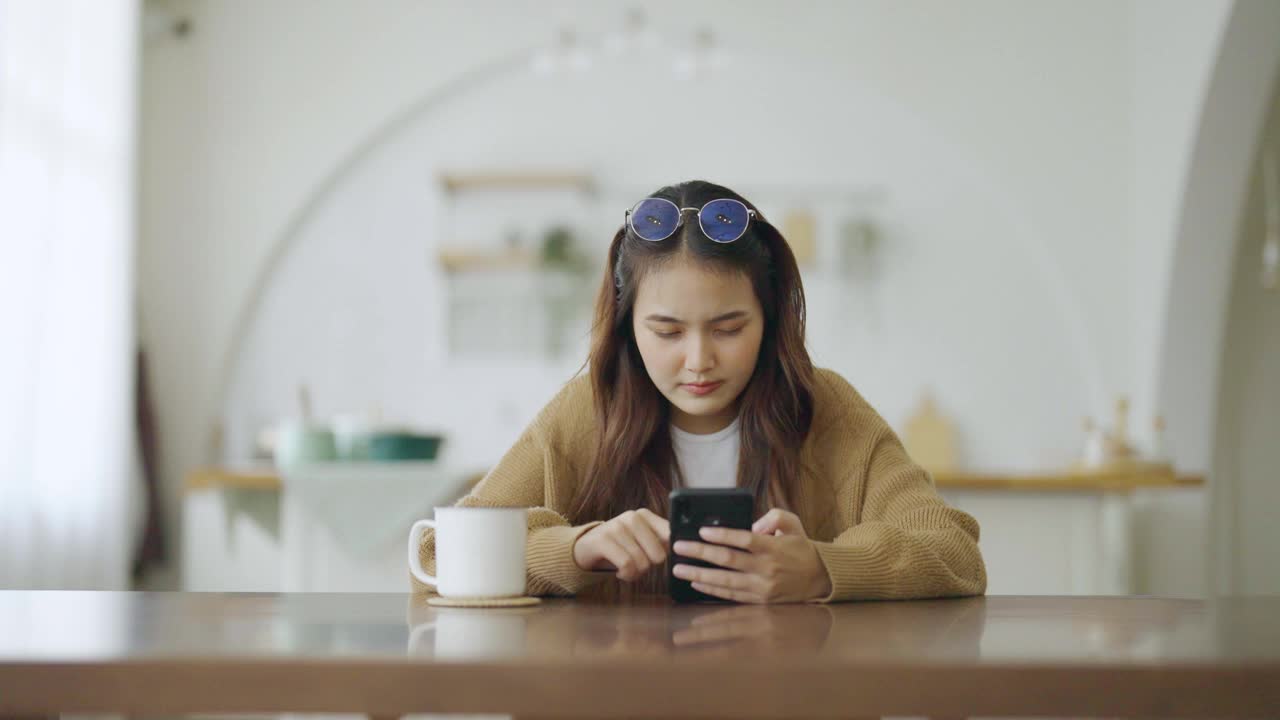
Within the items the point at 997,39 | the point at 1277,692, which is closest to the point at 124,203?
the point at 997,39

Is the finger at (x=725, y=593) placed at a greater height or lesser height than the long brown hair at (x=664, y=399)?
lesser

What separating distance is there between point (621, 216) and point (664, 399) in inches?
124

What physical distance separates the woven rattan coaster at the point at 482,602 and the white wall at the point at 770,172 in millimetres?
3528

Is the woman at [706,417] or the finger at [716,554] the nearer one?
the finger at [716,554]

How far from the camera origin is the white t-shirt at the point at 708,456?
162cm

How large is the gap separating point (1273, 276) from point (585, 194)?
229 centimetres

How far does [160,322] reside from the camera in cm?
477

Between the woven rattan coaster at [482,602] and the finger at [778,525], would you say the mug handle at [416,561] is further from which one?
the finger at [778,525]

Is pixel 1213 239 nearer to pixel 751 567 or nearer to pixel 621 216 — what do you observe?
pixel 621 216

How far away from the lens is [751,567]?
119 centimetres

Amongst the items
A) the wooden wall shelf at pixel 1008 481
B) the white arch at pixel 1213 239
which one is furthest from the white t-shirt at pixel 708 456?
the white arch at pixel 1213 239

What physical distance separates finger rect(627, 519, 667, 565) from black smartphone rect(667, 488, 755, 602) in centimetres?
2

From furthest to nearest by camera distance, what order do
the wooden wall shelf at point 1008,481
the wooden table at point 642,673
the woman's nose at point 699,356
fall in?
the wooden wall shelf at point 1008,481, the woman's nose at point 699,356, the wooden table at point 642,673

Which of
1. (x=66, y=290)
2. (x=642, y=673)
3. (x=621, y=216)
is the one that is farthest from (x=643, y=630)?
(x=621, y=216)
